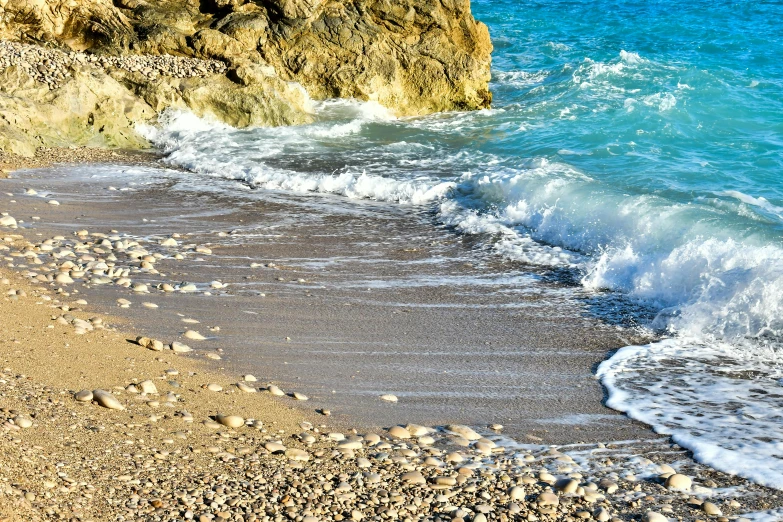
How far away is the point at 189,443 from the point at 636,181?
25.9 feet

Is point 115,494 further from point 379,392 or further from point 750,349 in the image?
point 750,349

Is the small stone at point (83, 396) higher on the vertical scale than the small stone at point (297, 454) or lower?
higher

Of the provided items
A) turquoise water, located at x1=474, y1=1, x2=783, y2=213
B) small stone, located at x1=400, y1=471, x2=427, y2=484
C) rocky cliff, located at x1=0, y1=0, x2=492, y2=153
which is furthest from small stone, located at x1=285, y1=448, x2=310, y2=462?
rocky cliff, located at x1=0, y1=0, x2=492, y2=153

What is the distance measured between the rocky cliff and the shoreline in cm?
702

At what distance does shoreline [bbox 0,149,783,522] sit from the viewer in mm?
3406

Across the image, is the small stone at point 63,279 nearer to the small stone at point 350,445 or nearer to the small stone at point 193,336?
the small stone at point 193,336

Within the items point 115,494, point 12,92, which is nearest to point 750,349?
point 115,494

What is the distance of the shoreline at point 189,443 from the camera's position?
341 centimetres

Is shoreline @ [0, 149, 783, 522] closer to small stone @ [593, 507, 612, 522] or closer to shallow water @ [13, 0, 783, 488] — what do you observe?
small stone @ [593, 507, 612, 522]

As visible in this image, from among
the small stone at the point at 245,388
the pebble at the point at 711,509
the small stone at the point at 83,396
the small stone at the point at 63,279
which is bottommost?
the pebble at the point at 711,509

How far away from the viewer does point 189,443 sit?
12.5ft

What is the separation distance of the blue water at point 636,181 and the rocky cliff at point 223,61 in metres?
0.51

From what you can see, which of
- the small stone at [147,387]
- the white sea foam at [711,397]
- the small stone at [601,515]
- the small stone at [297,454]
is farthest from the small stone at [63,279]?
the small stone at [601,515]

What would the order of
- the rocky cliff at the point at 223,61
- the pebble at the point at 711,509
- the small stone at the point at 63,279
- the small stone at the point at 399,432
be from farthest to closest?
1. the rocky cliff at the point at 223,61
2. the small stone at the point at 63,279
3. the small stone at the point at 399,432
4. the pebble at the point at 711,509
